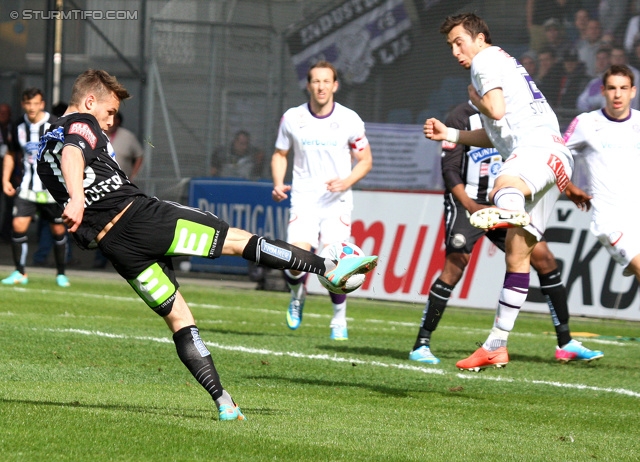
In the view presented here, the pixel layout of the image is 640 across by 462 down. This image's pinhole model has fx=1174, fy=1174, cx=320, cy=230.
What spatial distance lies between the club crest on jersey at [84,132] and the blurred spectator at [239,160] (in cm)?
1215

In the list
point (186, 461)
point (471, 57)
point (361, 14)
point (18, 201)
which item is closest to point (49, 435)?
point (186, 461)

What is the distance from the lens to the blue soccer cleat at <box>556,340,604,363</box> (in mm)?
9234

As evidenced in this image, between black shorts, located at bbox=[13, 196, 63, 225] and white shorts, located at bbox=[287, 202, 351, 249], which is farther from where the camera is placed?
black shorts, located at bbox=[13, 196, 63, 225]

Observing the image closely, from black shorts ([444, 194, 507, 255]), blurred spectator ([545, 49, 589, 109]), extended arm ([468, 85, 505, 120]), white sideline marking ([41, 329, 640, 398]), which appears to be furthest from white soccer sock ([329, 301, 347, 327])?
blurred spectator ([545, 49, 589, 109])

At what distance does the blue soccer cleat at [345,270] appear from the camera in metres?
6.18

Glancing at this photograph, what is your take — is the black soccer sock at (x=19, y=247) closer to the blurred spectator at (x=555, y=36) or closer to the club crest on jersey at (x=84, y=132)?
the blurred spectator at (x=555, y=36)

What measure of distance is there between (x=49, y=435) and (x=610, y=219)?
5.20 meters

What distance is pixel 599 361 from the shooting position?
9.61m

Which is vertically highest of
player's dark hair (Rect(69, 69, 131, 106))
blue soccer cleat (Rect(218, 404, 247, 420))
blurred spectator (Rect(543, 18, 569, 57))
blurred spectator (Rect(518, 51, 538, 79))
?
blurred spectator (Rect(543, 18, 569, 57))

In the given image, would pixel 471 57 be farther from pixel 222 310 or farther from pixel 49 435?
pixel 222 310

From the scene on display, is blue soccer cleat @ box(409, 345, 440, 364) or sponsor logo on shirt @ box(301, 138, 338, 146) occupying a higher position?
sponsor logo on shirt @ box(301, 138, 338, 146)

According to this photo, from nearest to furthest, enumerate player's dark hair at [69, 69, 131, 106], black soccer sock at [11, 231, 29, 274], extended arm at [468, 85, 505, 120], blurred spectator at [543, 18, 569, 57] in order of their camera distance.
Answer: player's dark hair at [69, 69, 131, 106] < extended arm at [468, 85, 505, 120] < black soccer sock at [11, 231, 29, 274] < blurred spectator at [543, 18, 569, 57]

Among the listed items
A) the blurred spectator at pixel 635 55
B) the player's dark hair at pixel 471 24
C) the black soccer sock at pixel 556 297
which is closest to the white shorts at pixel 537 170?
the player's dark hair at pixel 471 24

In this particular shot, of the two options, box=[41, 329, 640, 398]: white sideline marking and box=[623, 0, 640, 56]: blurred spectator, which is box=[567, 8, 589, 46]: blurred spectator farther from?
box=[41, 329, 640, 398]: white sideline marking
